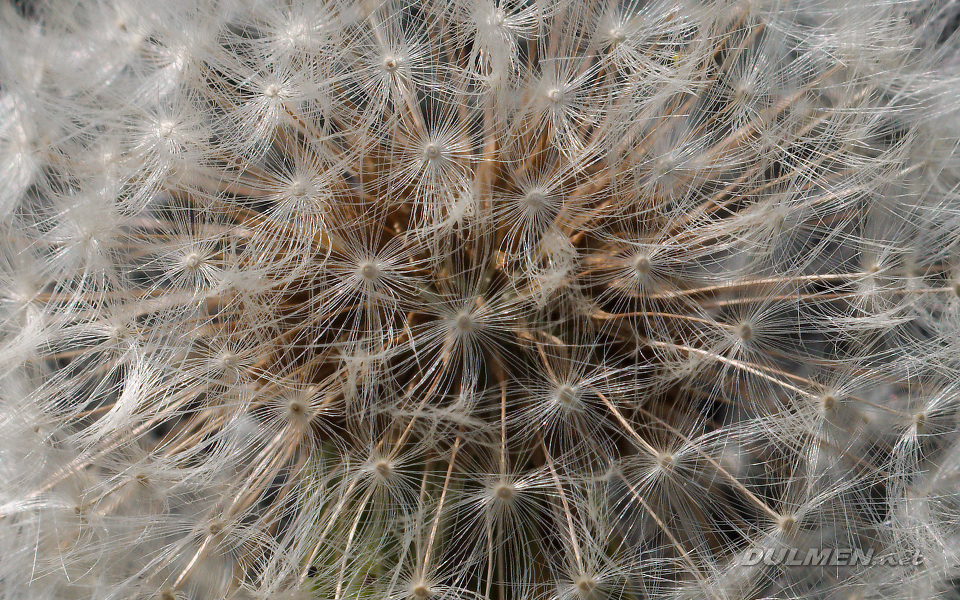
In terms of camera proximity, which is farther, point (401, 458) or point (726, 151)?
point (726, 151)

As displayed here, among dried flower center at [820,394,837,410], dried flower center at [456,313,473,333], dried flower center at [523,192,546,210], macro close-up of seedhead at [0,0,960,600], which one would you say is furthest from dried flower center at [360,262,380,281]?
dried flower center at [820,394,837,410]

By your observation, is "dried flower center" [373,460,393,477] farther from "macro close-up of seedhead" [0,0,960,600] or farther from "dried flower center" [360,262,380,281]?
"dried flower center" [360,262,380,281]

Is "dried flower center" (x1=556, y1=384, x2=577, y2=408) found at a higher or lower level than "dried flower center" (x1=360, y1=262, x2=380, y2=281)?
lower

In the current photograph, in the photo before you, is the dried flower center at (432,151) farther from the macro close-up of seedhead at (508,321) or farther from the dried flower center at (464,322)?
the dried flower center at (464,322)

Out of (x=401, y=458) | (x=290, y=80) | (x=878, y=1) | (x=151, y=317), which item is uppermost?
(x=878, y=1)

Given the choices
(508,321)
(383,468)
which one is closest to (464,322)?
(508,321)

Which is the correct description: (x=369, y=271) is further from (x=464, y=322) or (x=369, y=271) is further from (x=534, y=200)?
(x=534, y=200)

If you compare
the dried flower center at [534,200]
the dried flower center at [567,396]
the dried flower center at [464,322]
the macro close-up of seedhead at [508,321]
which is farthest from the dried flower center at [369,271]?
the dried flower center at [567,396]

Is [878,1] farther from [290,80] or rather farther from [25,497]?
[25,497]

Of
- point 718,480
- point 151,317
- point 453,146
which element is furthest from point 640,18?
point 151,317
